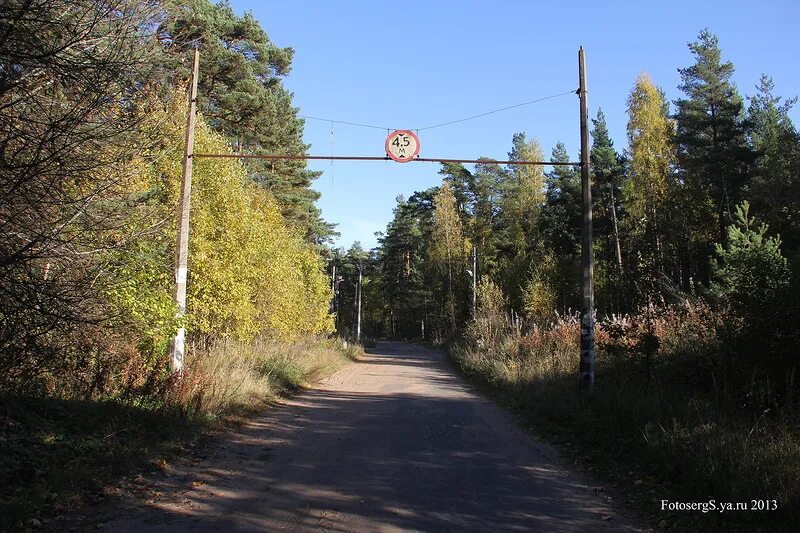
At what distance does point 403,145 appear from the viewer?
11383 millimetres

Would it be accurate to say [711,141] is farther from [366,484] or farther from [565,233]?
[366,484]

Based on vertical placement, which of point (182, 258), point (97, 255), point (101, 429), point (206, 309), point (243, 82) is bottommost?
point (101, 429)

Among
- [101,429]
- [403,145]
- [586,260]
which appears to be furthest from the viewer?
[586,260]

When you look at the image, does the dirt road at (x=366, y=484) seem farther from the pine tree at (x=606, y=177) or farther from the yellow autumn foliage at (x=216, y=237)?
the pine tree at (x=606, y=177)

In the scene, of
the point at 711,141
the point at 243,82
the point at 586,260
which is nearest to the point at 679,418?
the point at 586,260

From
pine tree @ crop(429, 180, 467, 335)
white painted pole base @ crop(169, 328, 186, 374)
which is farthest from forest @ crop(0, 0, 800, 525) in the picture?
pine tree @ crop(429, 180, 467, 335)

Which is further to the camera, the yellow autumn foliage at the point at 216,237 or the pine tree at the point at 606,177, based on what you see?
the pine tree at the point at 606,177

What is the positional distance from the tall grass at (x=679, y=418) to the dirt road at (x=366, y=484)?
2.65 feet

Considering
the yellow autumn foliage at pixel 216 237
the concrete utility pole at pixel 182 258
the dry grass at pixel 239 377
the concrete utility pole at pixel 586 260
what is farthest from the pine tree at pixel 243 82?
the concrete utility pole at pixel 586 260

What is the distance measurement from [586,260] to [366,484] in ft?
26.8

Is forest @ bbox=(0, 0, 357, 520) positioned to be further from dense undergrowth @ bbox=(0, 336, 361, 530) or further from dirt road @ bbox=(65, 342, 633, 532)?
dirt road @ bbox=(65, 342, 633, 532)

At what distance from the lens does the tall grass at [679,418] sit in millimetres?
5695

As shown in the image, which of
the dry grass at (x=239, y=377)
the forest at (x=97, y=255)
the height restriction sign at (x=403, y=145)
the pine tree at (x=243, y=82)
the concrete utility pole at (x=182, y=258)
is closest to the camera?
the forest at (x=97, y=255)

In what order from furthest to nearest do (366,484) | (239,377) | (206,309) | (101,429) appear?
(206,309) → (239,377) → (101,429) → (366,484)
